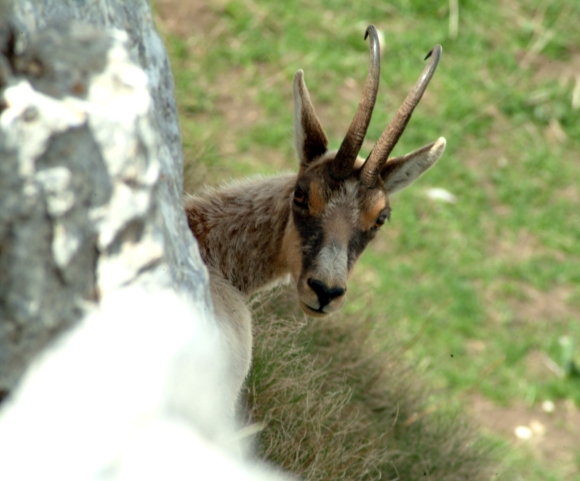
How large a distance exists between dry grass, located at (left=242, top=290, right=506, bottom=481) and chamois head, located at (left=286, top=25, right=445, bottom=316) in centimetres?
64

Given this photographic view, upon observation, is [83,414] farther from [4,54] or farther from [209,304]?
[4,54]

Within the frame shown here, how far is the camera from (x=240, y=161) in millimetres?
8133

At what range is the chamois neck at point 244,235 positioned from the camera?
166 inches

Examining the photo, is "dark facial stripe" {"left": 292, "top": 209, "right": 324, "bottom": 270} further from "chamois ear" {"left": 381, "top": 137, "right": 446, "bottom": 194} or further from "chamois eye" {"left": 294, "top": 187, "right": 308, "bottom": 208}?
"chamois ear" {"left": 381, "top": 137, "right": 446, "bottom": 194}

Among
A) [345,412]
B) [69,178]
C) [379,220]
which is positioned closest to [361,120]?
[379,220]

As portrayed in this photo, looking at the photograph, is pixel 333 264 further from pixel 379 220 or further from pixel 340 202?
pixel 379 220

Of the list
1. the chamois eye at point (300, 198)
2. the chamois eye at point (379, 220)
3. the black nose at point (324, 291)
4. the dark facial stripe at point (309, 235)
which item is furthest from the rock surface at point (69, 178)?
the chamois eye at point (379, 220)

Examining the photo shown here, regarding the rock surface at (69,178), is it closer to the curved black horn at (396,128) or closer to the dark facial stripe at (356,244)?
the dark facial stripe at (356,244)

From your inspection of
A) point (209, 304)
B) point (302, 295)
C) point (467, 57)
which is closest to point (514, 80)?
point (467, 57)

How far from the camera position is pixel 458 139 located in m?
9.13

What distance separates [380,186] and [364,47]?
18.6ft

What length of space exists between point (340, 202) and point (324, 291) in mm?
595

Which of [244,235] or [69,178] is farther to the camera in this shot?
[244,235]

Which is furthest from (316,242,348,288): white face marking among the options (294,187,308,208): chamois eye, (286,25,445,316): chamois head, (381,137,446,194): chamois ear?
(381,137,446,194): chamois ear
